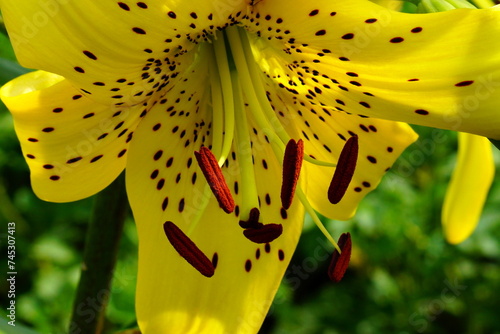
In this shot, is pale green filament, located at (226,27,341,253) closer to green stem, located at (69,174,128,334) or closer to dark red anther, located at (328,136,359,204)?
dark red anther, located at (328,136,359,204)

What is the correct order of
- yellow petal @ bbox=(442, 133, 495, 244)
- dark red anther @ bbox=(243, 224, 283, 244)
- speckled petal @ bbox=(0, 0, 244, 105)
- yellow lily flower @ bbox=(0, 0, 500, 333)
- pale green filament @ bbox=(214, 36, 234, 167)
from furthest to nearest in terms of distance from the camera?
yellow petal @ bbox=(442, 133, 495, 244)
pale green filament @ bbox=(214, 36, 234, 167)
dark red anther @ bbox=(243, 224, 283, 244)
yellow lily flower @ bbox=(0, 0, 500, 333)
speckled petal @ bbox=(0, 0, 244, 105)

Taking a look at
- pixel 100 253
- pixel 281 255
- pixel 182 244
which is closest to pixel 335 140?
pixel 281 255

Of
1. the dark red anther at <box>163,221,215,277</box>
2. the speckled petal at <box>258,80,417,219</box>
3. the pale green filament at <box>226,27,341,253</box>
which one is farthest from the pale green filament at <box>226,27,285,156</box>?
the dark red anther at <box>163,221,215,277</box>

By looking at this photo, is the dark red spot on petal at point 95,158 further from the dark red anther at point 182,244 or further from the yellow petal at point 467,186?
the yellow petal at point 467,186

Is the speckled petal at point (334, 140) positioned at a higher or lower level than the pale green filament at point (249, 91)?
lower

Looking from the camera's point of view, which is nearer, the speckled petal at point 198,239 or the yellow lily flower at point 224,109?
the yellow lily flower at point 224,109

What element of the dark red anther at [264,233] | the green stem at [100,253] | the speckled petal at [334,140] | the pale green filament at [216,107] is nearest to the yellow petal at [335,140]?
the speckled petal at [334,140]

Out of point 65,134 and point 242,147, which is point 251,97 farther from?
point 65,134
